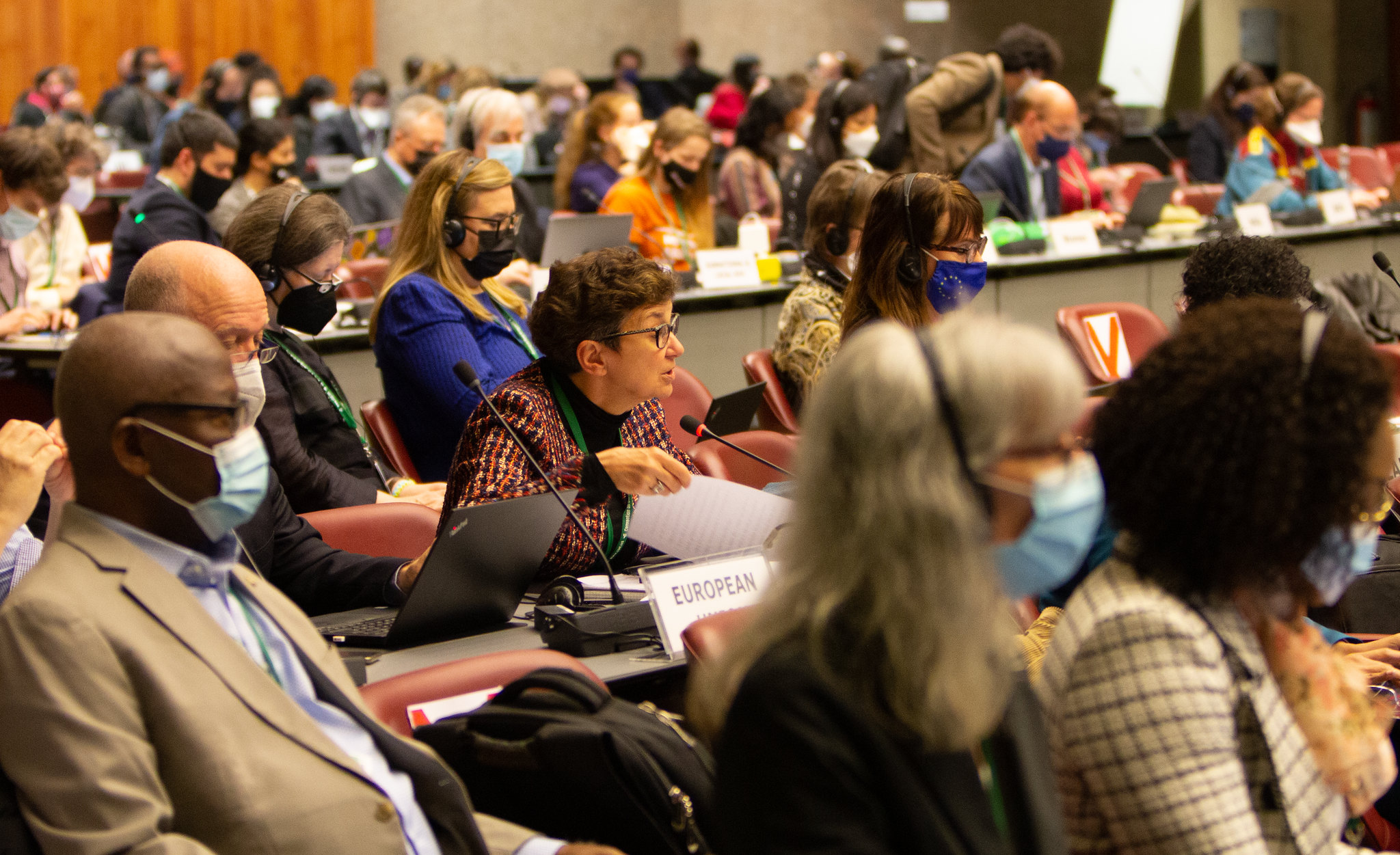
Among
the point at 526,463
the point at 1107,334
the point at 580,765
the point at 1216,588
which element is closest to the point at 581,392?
the point at 526,463

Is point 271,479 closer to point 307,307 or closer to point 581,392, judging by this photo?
point 581,392

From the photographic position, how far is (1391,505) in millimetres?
2512

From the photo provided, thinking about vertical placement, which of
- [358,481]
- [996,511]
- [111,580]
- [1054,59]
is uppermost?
[1054,59]

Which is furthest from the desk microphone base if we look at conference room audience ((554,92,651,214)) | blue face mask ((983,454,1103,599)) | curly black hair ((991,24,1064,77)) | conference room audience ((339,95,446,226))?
curly black hair ((991,24,1064,77))

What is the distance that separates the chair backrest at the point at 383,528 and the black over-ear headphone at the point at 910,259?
3.34 feet

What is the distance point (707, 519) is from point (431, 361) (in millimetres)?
1278

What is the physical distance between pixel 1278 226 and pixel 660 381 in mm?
4953

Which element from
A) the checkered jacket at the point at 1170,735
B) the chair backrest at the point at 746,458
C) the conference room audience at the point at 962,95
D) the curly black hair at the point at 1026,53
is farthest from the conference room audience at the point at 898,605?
the curly black hair at the point at 1026,53

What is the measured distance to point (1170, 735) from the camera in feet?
3.66

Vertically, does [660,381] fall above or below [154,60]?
below

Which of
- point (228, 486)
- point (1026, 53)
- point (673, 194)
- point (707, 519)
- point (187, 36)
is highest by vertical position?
point (187, 36)

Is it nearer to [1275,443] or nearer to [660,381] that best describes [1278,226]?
[660,381]

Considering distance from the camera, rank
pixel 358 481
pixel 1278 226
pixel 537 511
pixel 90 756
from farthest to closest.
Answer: pixel 1278 226, pixel 358 481, pixel 537 511, pixel 90 756

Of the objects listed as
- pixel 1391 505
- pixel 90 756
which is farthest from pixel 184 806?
pixel 1391 505
